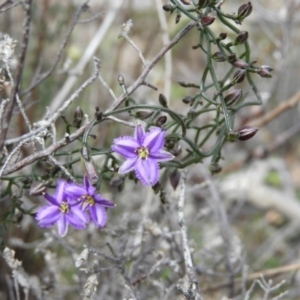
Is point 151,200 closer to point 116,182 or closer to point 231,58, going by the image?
point 116,182

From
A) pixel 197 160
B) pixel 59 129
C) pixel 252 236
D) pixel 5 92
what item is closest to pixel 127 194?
pixel 59 129

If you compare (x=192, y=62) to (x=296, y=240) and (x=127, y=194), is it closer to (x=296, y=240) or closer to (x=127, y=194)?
(x=296, y=240)

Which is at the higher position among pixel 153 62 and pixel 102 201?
pixel 153 62

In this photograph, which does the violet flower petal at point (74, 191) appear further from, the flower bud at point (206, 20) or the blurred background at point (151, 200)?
the flower bud at point (206, 20)

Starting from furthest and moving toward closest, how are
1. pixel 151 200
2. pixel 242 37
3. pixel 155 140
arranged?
→ pixel 151 200
pixel 242 37
pixel 155 140

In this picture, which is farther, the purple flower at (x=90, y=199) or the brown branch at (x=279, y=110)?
the brown branch at (x=279, y=110)

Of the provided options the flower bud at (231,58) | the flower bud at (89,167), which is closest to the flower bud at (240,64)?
the flower bud at (231,58)

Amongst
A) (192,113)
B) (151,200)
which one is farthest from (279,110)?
(192,113)

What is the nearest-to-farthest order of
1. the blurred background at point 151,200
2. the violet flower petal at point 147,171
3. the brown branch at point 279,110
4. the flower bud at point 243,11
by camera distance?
the violet flower petal at point 147,171 < the flower bud at point 243,11 < the blurred background at point 151,200 < the brown branch at point 279,110
